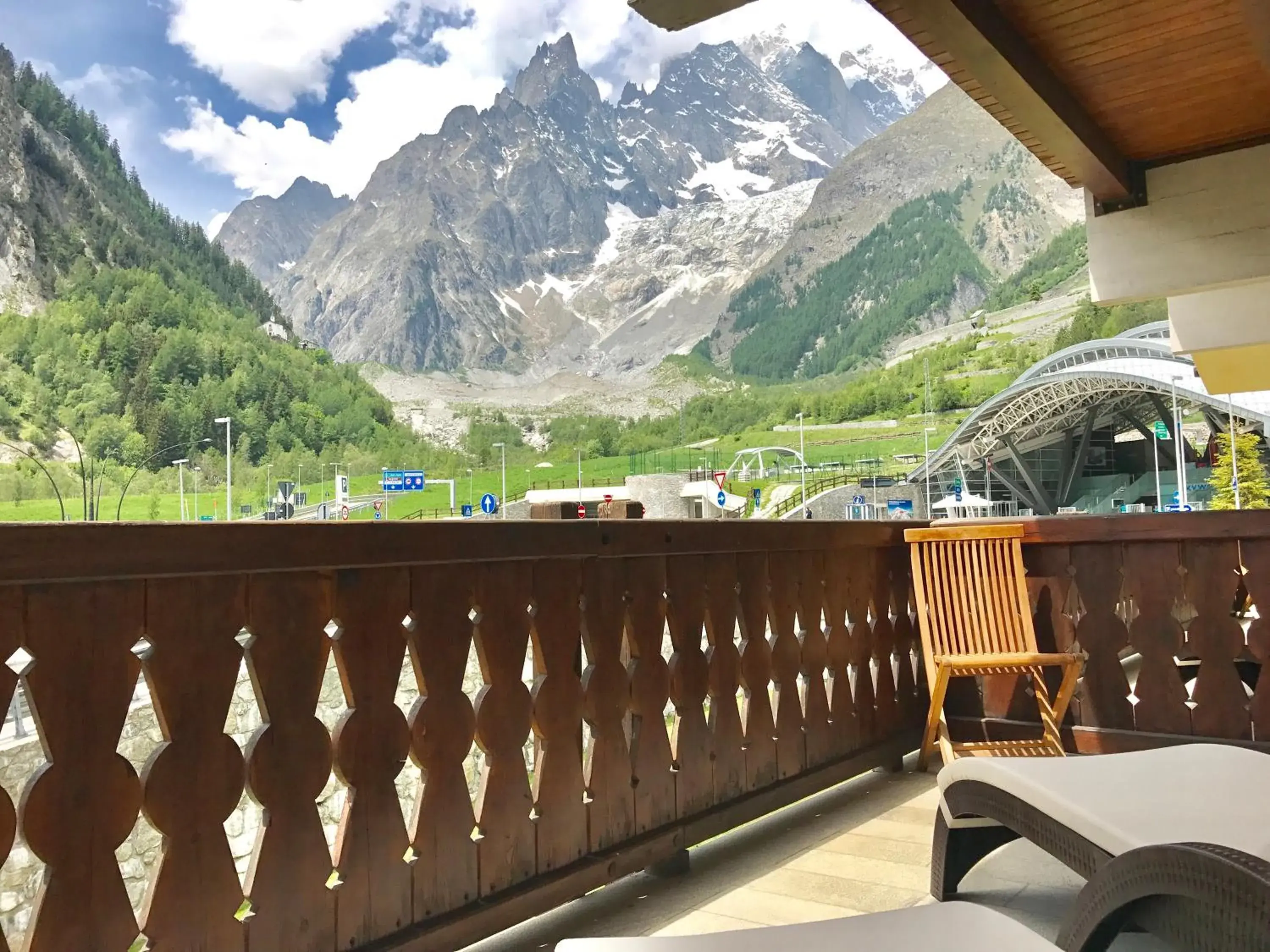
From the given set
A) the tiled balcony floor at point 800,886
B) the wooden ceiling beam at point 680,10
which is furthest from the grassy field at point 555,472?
the wooden ceiling beam at point 680,10

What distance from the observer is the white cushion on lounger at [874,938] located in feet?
3.22

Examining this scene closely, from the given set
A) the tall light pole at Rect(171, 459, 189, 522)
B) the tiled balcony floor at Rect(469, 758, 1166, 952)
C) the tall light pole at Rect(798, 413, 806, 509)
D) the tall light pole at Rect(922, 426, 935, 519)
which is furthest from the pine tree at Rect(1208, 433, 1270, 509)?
the tall light pole at Rect(171, 459, 189, 522)

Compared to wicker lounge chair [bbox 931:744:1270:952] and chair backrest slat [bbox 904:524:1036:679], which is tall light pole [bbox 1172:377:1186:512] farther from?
wicker lounge chair [bbox 931:744:1270:952]

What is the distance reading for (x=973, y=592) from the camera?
121 inches

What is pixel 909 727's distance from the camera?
3.13 m

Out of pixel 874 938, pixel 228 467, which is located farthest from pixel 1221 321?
pixel 228 467

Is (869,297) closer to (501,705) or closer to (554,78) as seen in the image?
(554,78)

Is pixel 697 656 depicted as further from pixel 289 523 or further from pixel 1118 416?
pixel 1118 416

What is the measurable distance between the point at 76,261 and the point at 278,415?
19.0 metres

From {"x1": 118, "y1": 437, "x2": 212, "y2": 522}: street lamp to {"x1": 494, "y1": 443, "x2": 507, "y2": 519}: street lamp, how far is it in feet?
72.0

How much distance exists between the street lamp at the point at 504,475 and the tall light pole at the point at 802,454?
74.3ft

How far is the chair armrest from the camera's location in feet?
9.13

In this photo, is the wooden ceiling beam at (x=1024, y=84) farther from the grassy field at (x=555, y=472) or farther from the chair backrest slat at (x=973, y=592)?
the grassy field at (x=555, y=472)

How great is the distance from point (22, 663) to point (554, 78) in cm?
17475
